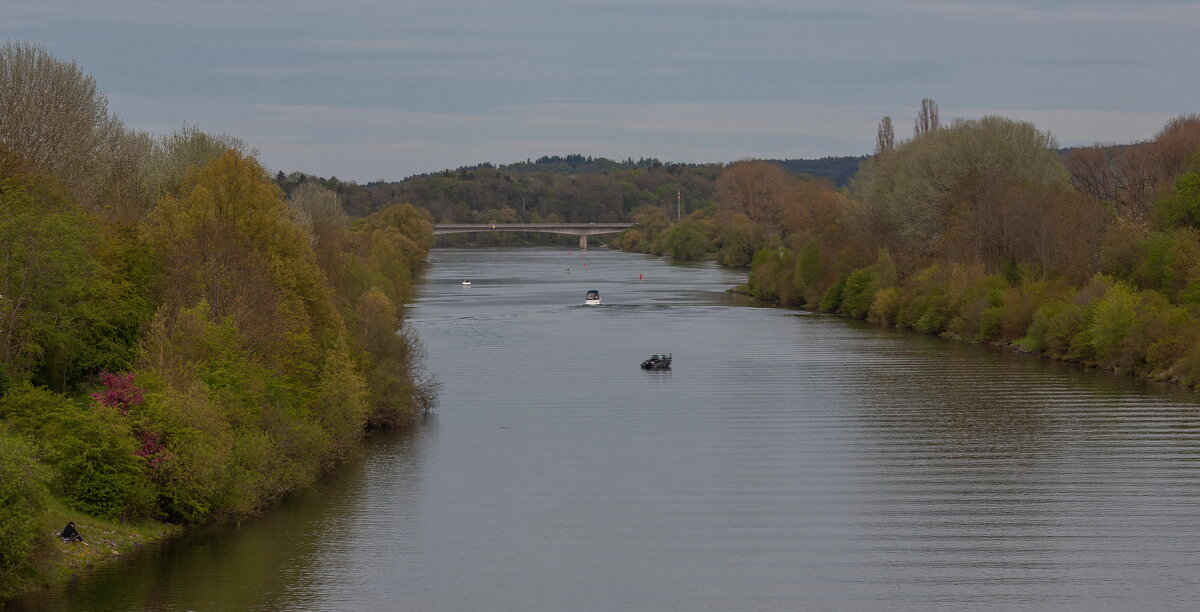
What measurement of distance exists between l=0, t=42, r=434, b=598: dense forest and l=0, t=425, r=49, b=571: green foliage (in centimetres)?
4

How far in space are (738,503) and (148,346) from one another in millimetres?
16482

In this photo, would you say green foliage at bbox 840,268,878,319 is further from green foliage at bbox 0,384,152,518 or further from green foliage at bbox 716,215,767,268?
green foliage at bbox 0,384,152,518

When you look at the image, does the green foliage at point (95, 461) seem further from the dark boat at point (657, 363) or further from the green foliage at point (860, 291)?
the green foliage at point (860, 291)

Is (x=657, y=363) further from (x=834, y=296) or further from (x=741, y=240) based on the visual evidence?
(x=741, y=240)

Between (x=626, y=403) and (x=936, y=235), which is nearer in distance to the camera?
(x=626, y=403)

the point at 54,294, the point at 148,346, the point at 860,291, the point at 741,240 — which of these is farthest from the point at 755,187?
the point at 54,294

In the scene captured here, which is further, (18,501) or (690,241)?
(690,241)

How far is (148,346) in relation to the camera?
36125 mm

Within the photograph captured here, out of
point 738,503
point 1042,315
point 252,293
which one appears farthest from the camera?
point 1042,315

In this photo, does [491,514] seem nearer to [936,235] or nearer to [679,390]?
[679,390]

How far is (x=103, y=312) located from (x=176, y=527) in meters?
9.61

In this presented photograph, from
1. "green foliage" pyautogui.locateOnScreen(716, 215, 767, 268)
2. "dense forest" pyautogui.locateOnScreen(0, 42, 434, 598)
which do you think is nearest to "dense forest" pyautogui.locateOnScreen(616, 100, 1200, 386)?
"dense forest" pyautogui.locateOnScreen(0, 42, 434, 598)

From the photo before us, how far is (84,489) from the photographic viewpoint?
29.2 metres

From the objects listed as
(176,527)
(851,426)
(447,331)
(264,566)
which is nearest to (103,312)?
(176,527)
